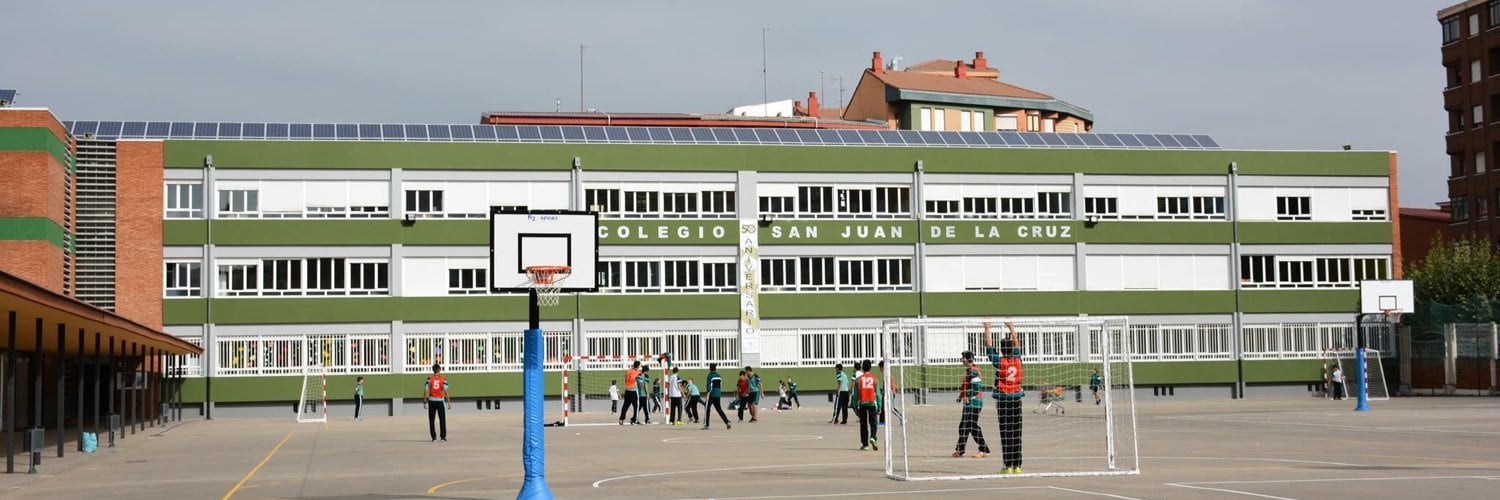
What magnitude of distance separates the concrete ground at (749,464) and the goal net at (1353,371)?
76.0ft

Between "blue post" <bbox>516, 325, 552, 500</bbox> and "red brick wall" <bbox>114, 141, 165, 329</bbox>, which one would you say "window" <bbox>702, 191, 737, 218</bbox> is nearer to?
"red brick wall" <bbox>114, 141, 165, 329</bbox>

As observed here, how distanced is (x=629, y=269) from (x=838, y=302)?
8.56m

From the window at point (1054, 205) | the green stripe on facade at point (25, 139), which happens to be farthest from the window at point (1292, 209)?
the green stripe on facade at point (25, 139)

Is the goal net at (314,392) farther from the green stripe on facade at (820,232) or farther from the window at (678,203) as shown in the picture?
the window at (678,203)

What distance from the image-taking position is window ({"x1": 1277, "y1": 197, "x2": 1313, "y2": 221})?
6956cm

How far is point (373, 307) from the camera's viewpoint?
61156 mm

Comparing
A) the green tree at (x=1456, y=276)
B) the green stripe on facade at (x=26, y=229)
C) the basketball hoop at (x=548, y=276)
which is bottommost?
the basketball hoop at (x=548, y=276)

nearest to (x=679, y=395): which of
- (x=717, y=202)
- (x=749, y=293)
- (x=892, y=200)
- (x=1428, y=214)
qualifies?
(x=749, y=293)

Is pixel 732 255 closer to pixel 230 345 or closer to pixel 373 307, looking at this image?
pixel 373 307

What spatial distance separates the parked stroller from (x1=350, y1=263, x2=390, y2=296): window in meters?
25.3

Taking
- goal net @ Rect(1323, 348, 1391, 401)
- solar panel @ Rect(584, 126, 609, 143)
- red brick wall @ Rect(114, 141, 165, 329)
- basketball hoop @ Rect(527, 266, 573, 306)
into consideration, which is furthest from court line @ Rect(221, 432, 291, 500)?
goal net @ Rect(1323, 348, 1391, 401)

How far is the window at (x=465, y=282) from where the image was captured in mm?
62094

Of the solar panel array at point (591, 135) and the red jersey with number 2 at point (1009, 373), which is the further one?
the solar panel array at point (591, 135)

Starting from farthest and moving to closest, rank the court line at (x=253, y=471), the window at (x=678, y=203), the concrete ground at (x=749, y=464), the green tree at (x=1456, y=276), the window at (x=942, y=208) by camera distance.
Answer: the green tree at (x=1456, y=276), the window at (x=942, y=208), the window at (x=678, y=203), the court line at (x=253, y=471), the concrete ground at (x=749, y=464)
